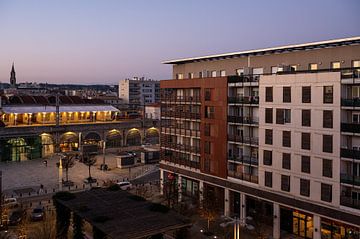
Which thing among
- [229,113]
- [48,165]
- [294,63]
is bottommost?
[48,165]

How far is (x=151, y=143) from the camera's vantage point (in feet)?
347

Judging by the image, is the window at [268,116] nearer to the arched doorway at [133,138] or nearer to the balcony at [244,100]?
the balcony at [244,100]

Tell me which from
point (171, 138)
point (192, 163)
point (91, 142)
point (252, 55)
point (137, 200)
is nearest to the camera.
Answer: point (137, 200)

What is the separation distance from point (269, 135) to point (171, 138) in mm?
18736

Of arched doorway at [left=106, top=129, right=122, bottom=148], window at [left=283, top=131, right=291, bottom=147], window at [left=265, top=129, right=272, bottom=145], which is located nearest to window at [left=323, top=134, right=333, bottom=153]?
window at [left=283, top=131, right=291, bottom=147]

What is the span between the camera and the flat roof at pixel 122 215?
2592cm

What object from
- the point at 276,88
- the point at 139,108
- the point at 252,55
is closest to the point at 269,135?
the point at 276,88

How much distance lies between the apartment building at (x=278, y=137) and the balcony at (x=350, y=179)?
0.26 feet

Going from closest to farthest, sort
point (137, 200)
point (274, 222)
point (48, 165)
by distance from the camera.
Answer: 1. point (137, 200)
2. point (274, 222)
3. point (48, 165)

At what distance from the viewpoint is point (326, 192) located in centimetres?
3412

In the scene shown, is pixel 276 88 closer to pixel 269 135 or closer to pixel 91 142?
pixel 269 135

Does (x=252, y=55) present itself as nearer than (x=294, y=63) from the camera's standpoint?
No

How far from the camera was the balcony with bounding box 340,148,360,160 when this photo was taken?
1269 inches

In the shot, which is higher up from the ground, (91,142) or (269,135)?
(269,135)
